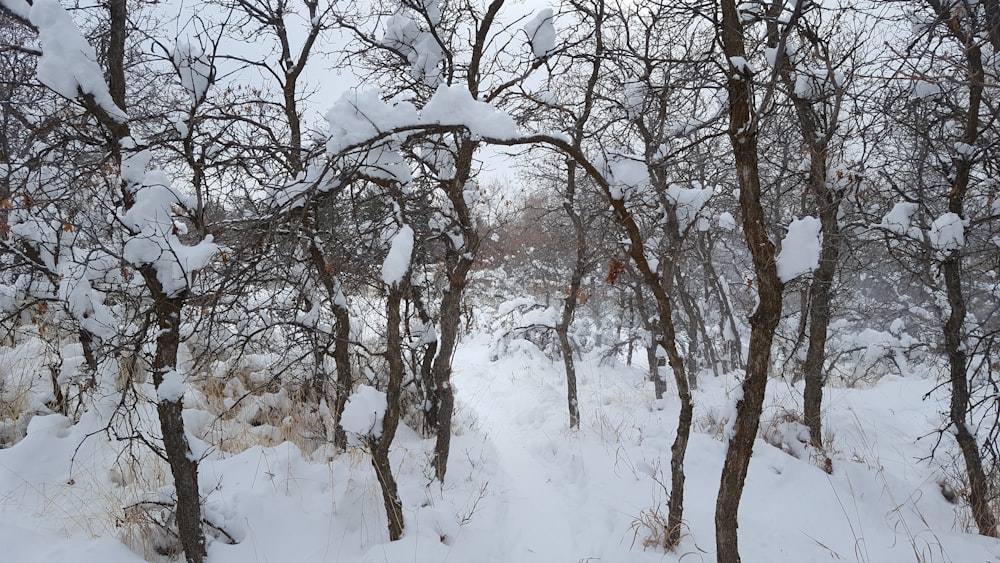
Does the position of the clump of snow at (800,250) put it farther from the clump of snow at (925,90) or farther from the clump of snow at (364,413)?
the clump of snow at (925,90)

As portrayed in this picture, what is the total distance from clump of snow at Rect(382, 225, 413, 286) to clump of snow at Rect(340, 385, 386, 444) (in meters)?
0.75

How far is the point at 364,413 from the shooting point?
282 centimetres

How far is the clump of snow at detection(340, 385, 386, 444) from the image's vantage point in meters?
2.77

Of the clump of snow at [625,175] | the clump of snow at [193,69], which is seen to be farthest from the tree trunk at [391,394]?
the clump of snow at [193,69]

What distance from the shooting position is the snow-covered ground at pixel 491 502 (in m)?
3.17

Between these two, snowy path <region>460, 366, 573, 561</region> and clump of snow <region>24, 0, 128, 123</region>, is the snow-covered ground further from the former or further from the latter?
clump of snow <region>24, 0, 128, 123</region>

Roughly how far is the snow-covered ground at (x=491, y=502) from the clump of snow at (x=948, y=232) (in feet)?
5.73

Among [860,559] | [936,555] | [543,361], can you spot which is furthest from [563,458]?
[543,361]

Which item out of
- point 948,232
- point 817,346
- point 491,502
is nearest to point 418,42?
point 491,502

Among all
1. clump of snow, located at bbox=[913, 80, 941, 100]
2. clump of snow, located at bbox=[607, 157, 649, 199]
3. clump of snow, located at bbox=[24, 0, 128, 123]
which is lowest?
clump of snow, located at bbox=[607, 157, 649, 199]

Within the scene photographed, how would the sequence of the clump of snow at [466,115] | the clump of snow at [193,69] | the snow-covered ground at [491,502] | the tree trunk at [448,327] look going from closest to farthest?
the clump of snow at [466,115], the clump of snow at [193,69], the snow-covered ground at [491,502], the tree trunk at [448,327]

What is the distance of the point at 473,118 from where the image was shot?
2510 millimetres

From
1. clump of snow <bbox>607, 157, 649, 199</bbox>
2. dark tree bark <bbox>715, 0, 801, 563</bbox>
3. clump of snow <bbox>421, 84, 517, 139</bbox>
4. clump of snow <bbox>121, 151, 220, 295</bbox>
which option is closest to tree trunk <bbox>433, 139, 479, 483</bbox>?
clump of snow <bbox>607, 157, 649, 199</bbox>

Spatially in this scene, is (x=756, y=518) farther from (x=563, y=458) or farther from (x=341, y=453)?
(x=341, y=453)
